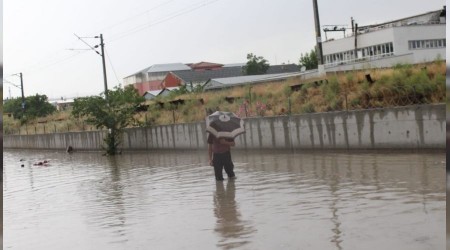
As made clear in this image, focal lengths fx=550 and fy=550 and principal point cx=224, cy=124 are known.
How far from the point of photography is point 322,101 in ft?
76.4

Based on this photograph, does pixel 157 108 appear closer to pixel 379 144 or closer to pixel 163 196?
pixel 379 144

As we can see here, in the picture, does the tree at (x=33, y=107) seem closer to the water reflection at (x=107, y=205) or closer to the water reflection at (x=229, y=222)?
the water reflection at (x=107, y=205)

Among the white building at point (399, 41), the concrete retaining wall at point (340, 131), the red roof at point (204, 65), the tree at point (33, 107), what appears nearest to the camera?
the concrete retaining wall at point (340, 131)

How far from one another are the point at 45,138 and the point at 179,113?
810 inches

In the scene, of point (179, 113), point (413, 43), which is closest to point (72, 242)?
point (179, 113)

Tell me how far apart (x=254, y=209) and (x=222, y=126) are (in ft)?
11.8

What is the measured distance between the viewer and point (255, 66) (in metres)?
89.0

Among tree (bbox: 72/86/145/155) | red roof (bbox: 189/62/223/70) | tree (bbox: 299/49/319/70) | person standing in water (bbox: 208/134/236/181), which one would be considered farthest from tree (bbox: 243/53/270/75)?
person standing in water (bbox: 208/134/236/181)

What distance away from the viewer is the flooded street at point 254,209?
7.20m

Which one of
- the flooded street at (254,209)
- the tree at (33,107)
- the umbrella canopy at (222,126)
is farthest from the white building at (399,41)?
the umbrella canopy at (222,126)

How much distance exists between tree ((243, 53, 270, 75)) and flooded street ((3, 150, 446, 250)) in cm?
7171

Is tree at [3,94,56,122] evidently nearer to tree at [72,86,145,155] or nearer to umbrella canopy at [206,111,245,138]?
tree at [72,86,145,155]

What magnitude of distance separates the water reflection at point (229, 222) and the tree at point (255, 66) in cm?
7706

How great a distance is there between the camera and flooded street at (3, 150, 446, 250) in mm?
7195
